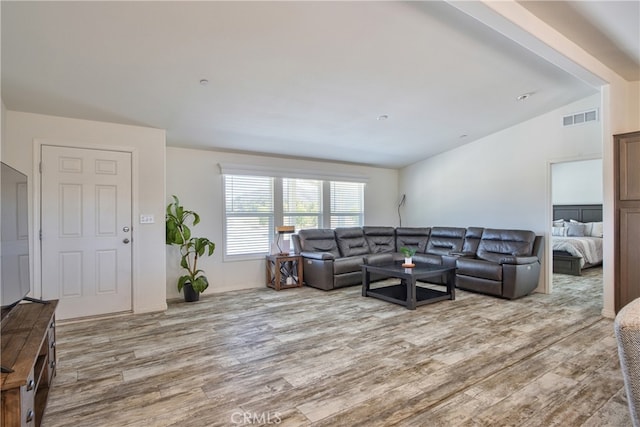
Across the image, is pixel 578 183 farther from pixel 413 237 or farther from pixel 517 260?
pixel 517 260

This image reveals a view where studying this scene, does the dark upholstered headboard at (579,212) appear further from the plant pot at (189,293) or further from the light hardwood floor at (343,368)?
the plant pot at (189,293)

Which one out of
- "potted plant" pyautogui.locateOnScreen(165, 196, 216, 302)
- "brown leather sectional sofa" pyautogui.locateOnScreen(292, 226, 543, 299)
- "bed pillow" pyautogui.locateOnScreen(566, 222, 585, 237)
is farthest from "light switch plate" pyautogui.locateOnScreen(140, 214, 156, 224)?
"bed pillow" pyautogui.locateOnScreen(566, 222, 585, 237)

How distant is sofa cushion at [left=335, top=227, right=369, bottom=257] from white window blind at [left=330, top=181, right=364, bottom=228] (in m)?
0.40

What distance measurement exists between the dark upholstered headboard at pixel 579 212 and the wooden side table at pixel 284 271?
6964 mm

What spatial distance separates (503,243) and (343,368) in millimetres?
3807

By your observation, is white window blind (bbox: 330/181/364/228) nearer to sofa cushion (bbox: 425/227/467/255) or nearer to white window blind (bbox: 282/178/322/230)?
white window blind (bbox: 282/178/322/230)

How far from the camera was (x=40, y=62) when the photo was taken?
2662mm

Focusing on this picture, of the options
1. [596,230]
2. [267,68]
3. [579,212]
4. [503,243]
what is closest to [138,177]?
[267,68]

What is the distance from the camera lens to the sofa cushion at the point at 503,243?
4.91 metres

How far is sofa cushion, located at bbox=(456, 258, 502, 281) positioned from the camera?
15.0ft

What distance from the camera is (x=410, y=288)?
13.3 feet

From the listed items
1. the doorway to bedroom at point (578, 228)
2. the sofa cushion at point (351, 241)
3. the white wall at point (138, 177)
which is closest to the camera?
the white wall at point (138, 177)

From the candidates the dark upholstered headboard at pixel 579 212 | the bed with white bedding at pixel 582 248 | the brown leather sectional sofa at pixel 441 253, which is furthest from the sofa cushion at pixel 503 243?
the dark upholstered headboard at pixel 579 212

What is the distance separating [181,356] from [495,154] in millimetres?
5465
